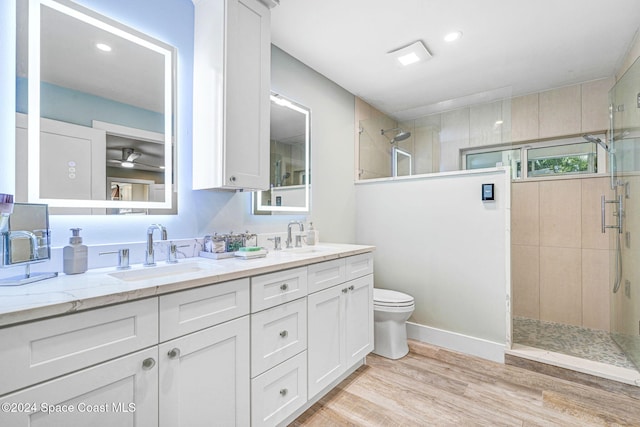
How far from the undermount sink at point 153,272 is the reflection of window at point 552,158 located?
230 centimetres

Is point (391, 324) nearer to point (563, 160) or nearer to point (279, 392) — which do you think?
point (279, 392)

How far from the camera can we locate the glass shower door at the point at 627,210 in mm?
2021

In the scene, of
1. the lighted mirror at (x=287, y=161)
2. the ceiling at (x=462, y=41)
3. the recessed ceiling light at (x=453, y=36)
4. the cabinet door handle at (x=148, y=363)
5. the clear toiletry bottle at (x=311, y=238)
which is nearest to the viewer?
the cabinet door handle at (x=148, y=363)

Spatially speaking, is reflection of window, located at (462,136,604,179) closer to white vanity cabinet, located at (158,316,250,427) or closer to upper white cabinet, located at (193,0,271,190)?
upper white cabinet, located at (193,0,271,190)

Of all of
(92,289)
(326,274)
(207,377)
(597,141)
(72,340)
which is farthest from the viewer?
(597,141)

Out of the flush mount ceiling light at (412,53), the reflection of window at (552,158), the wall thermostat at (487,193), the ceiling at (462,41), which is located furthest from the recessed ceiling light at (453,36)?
the wall thermostat at (487,193)

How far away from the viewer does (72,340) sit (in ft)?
2.74

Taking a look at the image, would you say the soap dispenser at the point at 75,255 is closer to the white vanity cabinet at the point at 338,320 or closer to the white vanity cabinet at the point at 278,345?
the white vanity cabinet at the point at 278,345

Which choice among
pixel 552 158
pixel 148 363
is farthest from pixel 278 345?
pixel 552 158

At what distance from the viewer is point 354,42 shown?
2256 millimetres

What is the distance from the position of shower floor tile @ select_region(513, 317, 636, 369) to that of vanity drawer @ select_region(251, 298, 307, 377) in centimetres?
202

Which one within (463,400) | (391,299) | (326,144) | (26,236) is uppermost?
(326,144)

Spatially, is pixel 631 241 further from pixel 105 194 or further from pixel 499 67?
pixel 105 194

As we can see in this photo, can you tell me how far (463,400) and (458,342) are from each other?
0.71 metres
